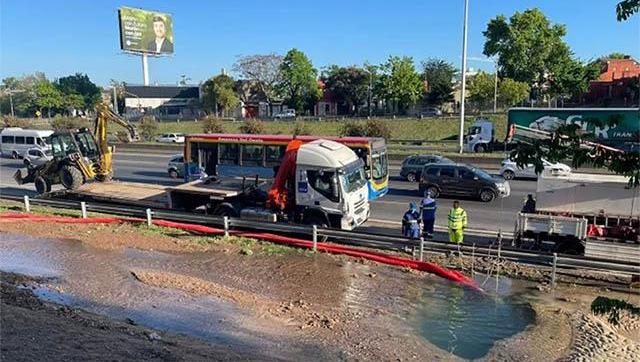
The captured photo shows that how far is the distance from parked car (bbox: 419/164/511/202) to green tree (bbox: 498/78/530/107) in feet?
144

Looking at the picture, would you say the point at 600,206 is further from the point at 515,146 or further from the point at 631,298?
the point at 515,146

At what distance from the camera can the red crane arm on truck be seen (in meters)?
17.0

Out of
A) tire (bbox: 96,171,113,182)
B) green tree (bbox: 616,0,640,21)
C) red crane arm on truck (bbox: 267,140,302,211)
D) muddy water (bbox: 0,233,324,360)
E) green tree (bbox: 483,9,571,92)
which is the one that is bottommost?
muddy water (bbox: 0,233,324,360)

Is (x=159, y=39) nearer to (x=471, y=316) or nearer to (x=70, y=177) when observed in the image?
(x=70, y=177)

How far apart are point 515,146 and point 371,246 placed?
1036cm

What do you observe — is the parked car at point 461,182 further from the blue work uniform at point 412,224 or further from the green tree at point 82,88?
the green tree at point 82,88

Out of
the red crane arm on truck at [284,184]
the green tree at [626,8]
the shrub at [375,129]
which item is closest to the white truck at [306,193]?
the red crane arm on truck at [284,184]

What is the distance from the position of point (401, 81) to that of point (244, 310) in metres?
67.7

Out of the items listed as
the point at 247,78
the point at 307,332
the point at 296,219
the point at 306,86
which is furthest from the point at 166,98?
the point at 307,332

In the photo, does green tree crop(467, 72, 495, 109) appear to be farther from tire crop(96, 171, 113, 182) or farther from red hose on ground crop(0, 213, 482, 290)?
red hose on ground crop(0, 213, 482, 290)

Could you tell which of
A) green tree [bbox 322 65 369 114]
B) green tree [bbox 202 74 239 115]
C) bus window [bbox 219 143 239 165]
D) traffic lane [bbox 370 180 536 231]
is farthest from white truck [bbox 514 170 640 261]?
green tree [bbox 202 74 239 115]

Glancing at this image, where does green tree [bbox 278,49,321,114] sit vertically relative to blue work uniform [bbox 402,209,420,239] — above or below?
above

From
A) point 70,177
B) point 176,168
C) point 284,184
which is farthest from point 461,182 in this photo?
point 70,177

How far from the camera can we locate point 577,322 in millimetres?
10570
